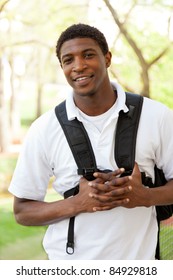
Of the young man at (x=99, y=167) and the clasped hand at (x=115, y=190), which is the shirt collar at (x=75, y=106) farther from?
the clasped hand at (x=115, y=190)

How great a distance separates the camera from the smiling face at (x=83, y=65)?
1.36 m

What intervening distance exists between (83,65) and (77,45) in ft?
0.22

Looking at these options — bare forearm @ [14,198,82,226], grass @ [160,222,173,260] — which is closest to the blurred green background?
grass @ [160,222,173,260]

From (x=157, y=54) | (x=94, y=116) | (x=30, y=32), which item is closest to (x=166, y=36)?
(x=157, y=54)

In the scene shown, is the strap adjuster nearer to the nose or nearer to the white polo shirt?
the white polo shirt

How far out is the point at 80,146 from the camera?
4.42ft

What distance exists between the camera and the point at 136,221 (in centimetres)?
137

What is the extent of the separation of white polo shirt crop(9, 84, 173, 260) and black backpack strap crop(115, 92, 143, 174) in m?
0.02

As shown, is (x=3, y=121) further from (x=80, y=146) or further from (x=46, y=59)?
(x=80, y=146)

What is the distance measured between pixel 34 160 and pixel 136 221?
0.36 meters

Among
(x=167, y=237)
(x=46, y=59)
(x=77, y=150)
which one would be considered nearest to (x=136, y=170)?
(x=77, y=150)

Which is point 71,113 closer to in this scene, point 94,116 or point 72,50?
point 94,116

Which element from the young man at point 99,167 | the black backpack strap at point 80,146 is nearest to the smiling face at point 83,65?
the young man at point 99,167

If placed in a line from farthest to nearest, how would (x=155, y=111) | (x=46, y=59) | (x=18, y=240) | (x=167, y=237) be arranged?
(x=46, y=59), (x=18, y=240), (x=167, y=237), (x=155, y=111)
